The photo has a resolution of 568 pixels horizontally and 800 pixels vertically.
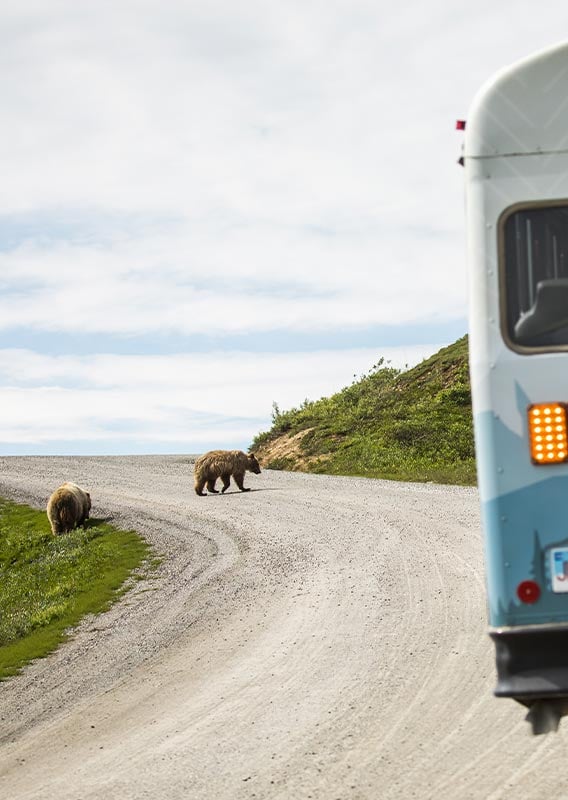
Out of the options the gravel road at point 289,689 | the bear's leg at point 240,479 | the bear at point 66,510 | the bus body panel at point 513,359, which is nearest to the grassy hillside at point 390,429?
the bear's leg at point 240,479

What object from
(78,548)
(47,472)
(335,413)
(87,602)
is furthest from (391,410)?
(87,602)

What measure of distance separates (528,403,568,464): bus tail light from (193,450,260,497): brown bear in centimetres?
2524

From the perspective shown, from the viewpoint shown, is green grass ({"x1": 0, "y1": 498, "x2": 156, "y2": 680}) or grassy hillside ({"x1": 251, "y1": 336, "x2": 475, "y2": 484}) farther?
grassy hillside ({"x1": 251, "y1": 336, "x2": 475, "y2": 484})

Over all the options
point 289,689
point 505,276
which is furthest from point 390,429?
point 505,276

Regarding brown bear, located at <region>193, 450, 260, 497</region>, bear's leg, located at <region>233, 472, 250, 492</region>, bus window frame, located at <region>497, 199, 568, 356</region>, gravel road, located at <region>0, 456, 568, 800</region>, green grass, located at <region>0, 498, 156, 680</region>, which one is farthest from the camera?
bear's leg, located at <region>233, 472, 250, 492</region>

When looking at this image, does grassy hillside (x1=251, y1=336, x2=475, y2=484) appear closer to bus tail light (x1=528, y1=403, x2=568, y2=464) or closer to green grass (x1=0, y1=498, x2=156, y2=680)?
green grass (x1=0, y1=498, x2=156, y2=680)

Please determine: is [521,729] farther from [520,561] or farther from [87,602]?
[87,602]

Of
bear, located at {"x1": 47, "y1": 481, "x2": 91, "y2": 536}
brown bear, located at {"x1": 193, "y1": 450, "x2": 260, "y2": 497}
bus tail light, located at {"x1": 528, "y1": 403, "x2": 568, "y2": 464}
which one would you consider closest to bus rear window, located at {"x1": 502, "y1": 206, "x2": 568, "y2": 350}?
bus tail light, located at {"x1": 528, "y1": 403, "x2": 568, "y2": 464}

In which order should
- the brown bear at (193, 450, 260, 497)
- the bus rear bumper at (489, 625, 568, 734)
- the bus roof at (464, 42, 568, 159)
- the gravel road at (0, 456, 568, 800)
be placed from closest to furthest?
the bus rear bumper at (489, 625, 568, 734), the bus roof at (464, 42, 568, 159), the gravel road at (0, 456, 568, 800), the brown bear at (193, 450, 260, 497)

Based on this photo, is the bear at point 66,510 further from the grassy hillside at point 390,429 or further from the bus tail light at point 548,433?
the bus tail light at point 548,433

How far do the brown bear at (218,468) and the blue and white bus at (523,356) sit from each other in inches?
988

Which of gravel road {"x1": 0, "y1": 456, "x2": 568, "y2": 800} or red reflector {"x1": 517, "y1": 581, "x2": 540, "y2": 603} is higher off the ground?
red reflector {"x1": 517, "y1": 581, "x2": 540, "y2": 603}

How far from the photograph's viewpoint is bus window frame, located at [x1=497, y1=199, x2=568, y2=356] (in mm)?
5949

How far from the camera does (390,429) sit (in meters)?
43.1
